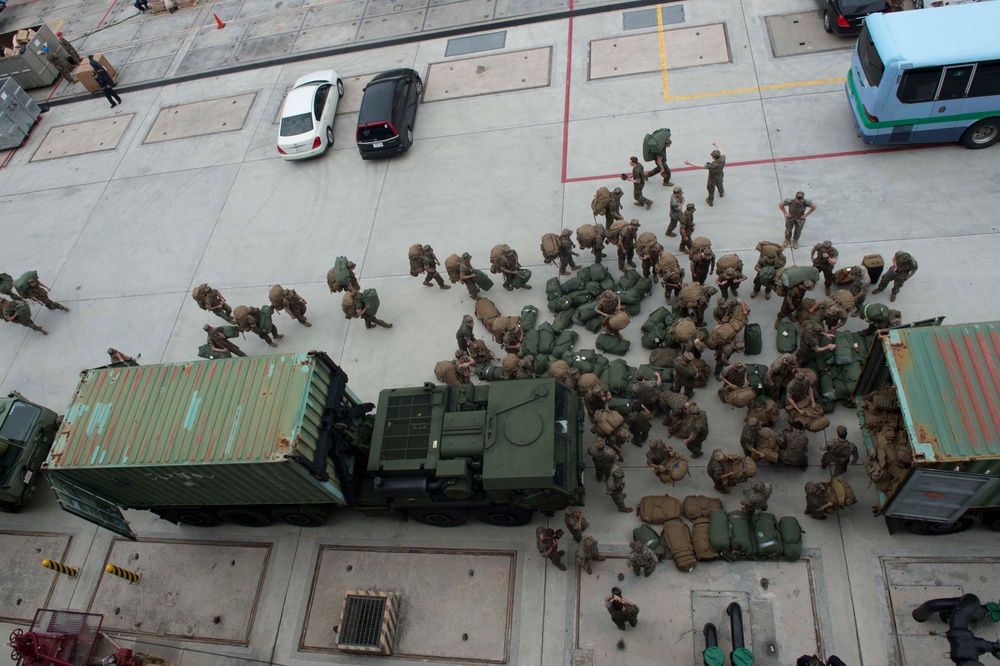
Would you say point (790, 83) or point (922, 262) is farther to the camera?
point (790, 83)

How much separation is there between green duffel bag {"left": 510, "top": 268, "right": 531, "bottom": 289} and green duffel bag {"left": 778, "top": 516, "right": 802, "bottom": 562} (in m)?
6.43

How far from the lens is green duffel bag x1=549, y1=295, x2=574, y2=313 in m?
12.2

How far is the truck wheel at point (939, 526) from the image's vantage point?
862 cm

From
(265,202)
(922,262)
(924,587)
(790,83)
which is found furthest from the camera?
(265,202)

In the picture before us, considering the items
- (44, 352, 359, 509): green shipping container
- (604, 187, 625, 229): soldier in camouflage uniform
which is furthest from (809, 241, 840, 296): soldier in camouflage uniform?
(44, 352, 359, 509): green shipping container

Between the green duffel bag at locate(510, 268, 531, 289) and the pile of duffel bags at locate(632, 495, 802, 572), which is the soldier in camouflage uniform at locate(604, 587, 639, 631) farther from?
the green duffel bag at locate(510, 268, 531, 289)

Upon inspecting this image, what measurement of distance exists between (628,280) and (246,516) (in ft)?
25.6

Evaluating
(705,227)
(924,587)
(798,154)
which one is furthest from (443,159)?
(924,587)

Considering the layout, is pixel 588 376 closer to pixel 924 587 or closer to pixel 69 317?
pixel 924 587

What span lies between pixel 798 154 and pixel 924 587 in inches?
354

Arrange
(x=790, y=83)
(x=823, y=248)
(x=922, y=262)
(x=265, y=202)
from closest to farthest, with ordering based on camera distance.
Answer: (x=823, y=248)
(x=922, y=262)
(x=790, y=83)
(x=265, y=202)

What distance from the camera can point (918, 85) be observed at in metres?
12.0

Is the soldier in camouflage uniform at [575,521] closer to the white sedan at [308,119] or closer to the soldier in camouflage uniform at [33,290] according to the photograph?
the white sedan at [308,119]

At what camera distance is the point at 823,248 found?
10695 mm
